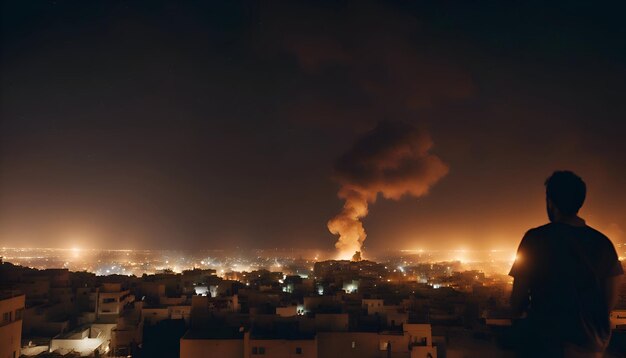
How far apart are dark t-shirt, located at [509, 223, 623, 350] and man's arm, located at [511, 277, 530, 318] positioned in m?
0.04

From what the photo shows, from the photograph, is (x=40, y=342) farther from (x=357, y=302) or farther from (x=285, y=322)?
(x=357, y=302)

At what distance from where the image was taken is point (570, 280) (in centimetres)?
286

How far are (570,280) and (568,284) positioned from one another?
0.03m

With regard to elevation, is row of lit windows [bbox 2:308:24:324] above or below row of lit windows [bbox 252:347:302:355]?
above

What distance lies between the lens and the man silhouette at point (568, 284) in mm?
2834

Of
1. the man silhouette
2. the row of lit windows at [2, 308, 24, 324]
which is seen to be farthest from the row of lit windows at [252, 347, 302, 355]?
the man silhouette

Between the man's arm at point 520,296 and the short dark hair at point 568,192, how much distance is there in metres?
0.51

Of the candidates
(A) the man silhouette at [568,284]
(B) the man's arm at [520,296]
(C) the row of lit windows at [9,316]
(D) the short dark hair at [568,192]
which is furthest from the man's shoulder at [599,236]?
(C) the row of lit windows at [9,316]

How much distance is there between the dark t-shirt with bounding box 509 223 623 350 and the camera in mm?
2830

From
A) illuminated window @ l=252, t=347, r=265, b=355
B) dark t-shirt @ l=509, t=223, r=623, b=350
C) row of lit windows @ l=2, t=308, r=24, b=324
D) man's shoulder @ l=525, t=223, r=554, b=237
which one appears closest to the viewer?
dark t-shirt @ l=509, t=223, r=623, b=350

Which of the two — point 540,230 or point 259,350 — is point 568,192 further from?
point 259,350

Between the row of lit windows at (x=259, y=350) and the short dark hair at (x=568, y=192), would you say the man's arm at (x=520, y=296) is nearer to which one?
the short dark hair at (x=568, y=192)

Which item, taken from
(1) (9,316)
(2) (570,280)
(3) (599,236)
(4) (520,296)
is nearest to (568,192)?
(3) (599,236)

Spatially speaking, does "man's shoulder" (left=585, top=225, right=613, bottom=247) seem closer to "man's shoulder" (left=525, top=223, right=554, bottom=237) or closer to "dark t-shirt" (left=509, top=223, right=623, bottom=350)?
"dark t-shirt" (left=509, top=223, right=623, bottom=350)
